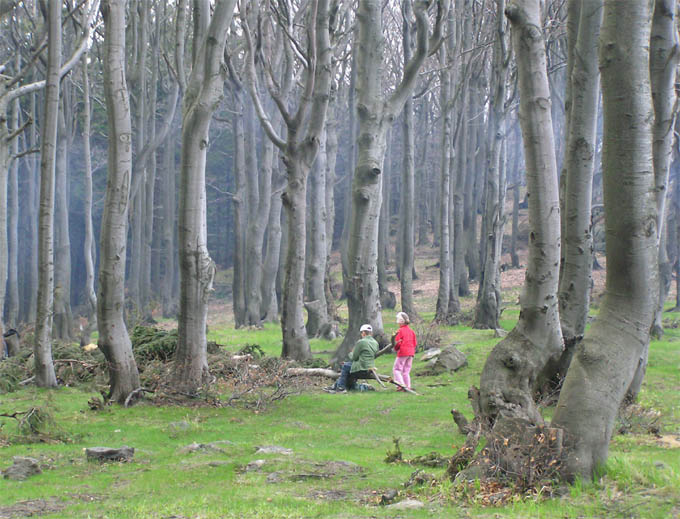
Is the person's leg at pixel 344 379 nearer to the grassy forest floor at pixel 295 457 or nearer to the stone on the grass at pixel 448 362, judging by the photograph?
the grassy forest floor at pixel 295 457

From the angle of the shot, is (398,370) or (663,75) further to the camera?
(398,370)

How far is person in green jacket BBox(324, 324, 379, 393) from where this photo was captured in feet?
44.5

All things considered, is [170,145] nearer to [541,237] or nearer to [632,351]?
[541,237]

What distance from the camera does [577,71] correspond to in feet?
37.0

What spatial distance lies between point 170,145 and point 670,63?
3131 centimetres

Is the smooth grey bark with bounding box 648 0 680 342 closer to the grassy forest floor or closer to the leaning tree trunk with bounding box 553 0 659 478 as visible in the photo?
the grassy forest floor

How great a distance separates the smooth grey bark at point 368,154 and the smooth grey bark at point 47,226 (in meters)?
5.72

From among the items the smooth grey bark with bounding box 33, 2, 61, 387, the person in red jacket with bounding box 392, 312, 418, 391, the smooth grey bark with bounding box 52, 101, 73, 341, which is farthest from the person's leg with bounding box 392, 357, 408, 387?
the smooth grey bark with bounding box 52, 101, 73, 341

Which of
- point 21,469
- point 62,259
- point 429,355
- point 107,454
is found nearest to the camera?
point 21,469

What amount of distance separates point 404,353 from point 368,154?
16.4 ft

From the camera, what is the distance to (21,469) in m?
7.77

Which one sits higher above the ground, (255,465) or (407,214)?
(407,214)

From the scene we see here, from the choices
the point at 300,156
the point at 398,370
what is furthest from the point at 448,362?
the point at 300,156

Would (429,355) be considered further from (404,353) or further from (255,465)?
(255,465)
